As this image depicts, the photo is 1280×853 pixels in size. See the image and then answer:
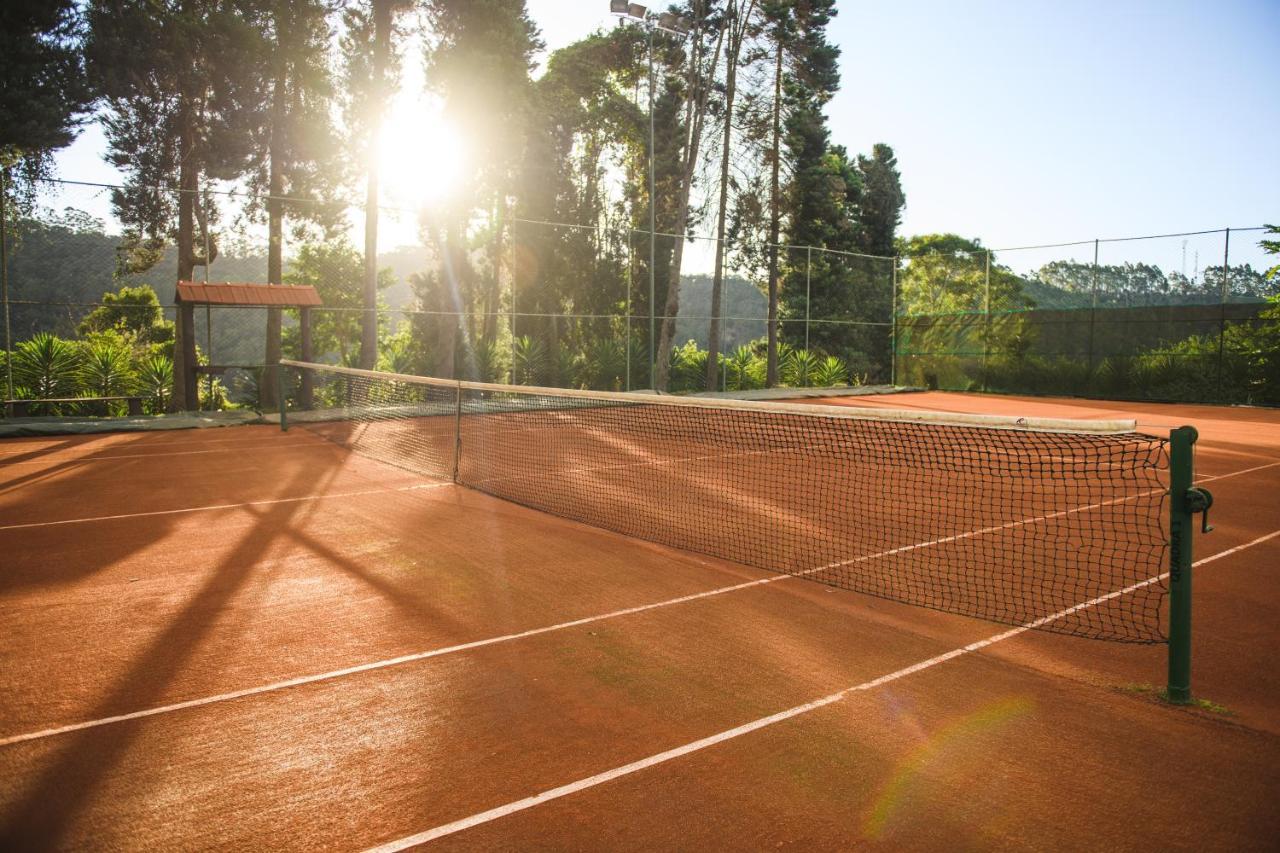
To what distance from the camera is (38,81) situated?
760 inches

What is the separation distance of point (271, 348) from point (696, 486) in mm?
14541

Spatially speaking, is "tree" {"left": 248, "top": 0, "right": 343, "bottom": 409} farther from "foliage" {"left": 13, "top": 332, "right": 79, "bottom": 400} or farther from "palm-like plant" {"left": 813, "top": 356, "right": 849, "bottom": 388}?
"palm-like plant" {"left": 813, "top": 356, "right": 849, "bottom": 388}

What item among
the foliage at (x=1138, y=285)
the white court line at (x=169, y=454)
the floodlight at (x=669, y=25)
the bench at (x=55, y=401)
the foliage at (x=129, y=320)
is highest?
the floodlight at (x=669, y=25)

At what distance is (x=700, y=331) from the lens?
25203 millimetres

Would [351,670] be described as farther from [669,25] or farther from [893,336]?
[893,336]

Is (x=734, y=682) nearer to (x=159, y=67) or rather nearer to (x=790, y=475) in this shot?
(x=790, y=475)

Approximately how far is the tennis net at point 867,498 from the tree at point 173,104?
894cm

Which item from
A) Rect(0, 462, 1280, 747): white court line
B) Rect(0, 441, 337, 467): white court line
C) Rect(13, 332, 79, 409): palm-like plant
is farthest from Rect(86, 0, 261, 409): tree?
Rect(0, 462, 1280, 747): white court line

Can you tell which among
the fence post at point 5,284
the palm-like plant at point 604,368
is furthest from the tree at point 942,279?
the fence post at point 5,284

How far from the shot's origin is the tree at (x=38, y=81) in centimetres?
1850

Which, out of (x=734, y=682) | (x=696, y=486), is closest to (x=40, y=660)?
(x=734, y=682)

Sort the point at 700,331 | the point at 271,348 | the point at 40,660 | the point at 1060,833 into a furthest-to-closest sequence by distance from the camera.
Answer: the point at 700,331, the point at 271,348, the point at 40,660, the point at 1060,833

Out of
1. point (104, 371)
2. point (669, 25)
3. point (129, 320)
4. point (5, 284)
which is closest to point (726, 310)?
point (669, 25)

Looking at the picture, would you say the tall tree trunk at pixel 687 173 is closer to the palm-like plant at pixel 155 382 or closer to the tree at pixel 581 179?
the tree at pixel 581 179
